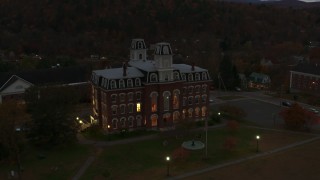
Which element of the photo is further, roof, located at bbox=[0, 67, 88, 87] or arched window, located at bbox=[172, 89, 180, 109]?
roof, located at bbox=[0, 67, 88, 87]

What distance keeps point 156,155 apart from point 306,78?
49523 mm

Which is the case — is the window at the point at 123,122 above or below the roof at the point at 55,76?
below

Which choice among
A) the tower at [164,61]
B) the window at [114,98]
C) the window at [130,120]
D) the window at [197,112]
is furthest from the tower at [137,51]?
the window at [197,112]

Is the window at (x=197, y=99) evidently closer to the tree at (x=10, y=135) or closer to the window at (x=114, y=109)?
the window at (x=114, y=109)

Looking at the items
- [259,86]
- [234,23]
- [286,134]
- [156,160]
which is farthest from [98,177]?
[234,23]

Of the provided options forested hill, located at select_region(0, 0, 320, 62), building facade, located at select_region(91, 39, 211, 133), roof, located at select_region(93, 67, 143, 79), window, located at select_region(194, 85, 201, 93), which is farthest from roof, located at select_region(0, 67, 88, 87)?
forested hill, located at select_region(0, 0, 320, 62)

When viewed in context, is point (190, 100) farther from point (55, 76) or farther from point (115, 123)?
point (55, 76)

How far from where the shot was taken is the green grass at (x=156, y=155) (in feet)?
151

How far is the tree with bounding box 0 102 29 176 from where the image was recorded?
43344 mm

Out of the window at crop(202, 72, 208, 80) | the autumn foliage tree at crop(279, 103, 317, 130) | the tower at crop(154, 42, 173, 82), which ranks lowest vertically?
the autumn foliage tree at crop(279, 103, 317, 130)

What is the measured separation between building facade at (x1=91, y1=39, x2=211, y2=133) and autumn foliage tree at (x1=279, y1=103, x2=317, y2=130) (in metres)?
14.7

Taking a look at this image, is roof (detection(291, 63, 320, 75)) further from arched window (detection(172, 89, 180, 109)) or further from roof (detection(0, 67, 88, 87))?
roof (detection(0, 67, 88, 87))

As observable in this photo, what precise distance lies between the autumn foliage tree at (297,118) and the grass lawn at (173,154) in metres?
2.20

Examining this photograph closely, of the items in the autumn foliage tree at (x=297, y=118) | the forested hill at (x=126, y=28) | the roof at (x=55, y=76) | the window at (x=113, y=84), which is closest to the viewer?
the window at (x=113, y=84)
